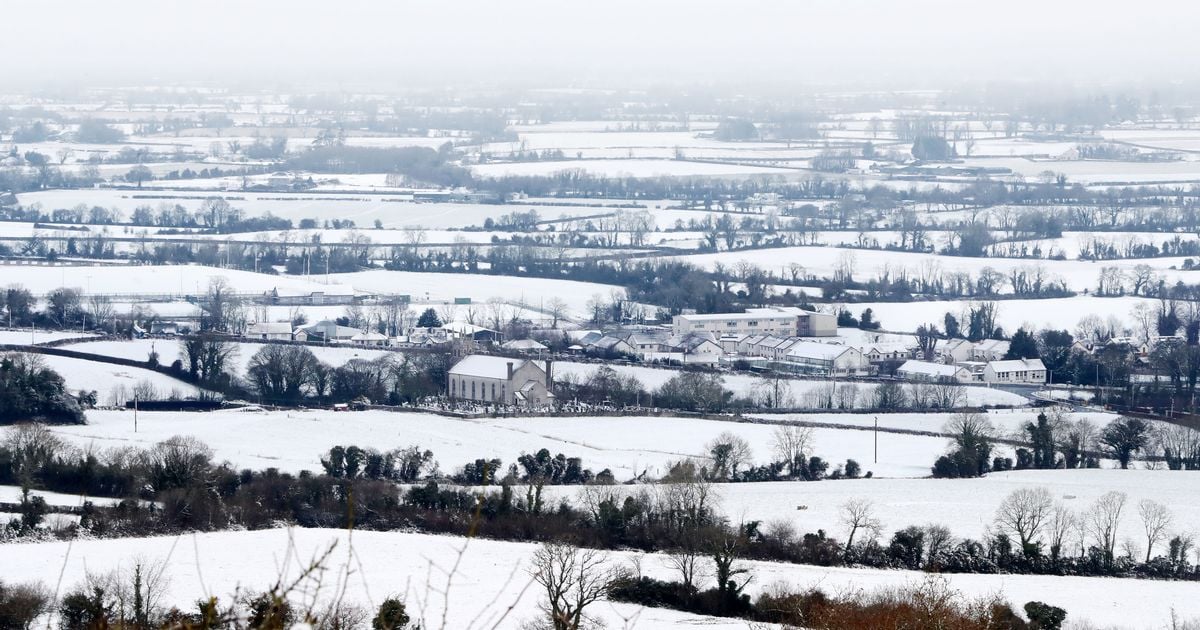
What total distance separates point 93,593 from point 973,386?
1499 cm

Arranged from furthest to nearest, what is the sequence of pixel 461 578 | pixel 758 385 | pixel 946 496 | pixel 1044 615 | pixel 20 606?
pixel 758 385 → pixel 946 496 → pixel 461 578 → pixel 1044 615 → pixel 20 606

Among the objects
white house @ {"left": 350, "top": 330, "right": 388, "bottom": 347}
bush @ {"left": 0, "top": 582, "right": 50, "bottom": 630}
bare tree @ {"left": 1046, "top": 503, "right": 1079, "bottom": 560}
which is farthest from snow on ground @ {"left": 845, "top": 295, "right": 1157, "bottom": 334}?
bush @ {"left": 0, "top": 582, "right": 50, "bottom": 630}

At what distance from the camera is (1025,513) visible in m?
14.9

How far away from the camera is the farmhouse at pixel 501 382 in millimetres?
22438

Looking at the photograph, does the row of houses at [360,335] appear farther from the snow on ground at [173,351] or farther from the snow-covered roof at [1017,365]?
the snow-covered roof at [1017,365]

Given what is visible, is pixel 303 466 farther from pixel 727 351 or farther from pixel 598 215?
pixel 598 215

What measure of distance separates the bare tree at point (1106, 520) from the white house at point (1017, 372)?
9.16 m

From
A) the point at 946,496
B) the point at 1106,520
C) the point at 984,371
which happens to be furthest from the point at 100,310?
the point at 1106,520

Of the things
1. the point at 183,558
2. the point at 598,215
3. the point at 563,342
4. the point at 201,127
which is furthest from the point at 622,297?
the point at 201,127

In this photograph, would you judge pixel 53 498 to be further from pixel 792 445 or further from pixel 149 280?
pixel 149 280

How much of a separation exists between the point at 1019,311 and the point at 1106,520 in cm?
1595

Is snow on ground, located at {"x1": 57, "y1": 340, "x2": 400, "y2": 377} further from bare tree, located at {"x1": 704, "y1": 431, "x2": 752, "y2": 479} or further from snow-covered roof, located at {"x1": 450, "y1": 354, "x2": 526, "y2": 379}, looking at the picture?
bare tree, located at {"x1": 704, "y1": 431, "x2": 752, "y2": 479}

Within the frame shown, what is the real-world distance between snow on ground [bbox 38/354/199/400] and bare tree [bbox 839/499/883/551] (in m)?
9.65

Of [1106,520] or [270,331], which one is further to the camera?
[270,331]
